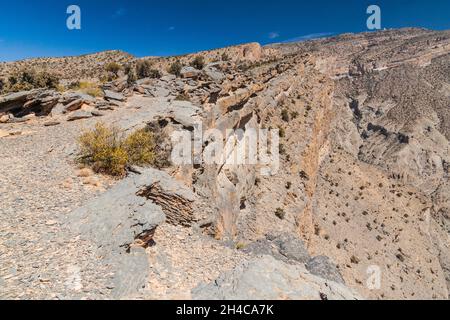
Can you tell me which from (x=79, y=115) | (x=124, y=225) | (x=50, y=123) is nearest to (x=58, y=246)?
(x=124, y=225)

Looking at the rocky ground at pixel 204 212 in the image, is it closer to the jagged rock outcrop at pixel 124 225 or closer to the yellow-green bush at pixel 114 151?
the jagged rock outcrop at pixel 124 225

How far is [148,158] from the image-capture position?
1053 cm

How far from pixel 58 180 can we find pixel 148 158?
106 inches

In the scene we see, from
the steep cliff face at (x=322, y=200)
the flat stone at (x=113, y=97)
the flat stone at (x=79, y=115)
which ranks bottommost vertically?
the steep cliff face at (x=322, y=200)

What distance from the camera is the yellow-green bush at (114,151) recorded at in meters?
9.79

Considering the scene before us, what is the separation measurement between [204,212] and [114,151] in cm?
338

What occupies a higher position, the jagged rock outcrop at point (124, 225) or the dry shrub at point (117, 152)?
the dry shrub at point (117, 152)

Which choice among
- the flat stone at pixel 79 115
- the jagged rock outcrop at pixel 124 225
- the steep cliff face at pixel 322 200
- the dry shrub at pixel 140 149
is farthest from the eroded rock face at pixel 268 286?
the flat stone at pixel 79 115
